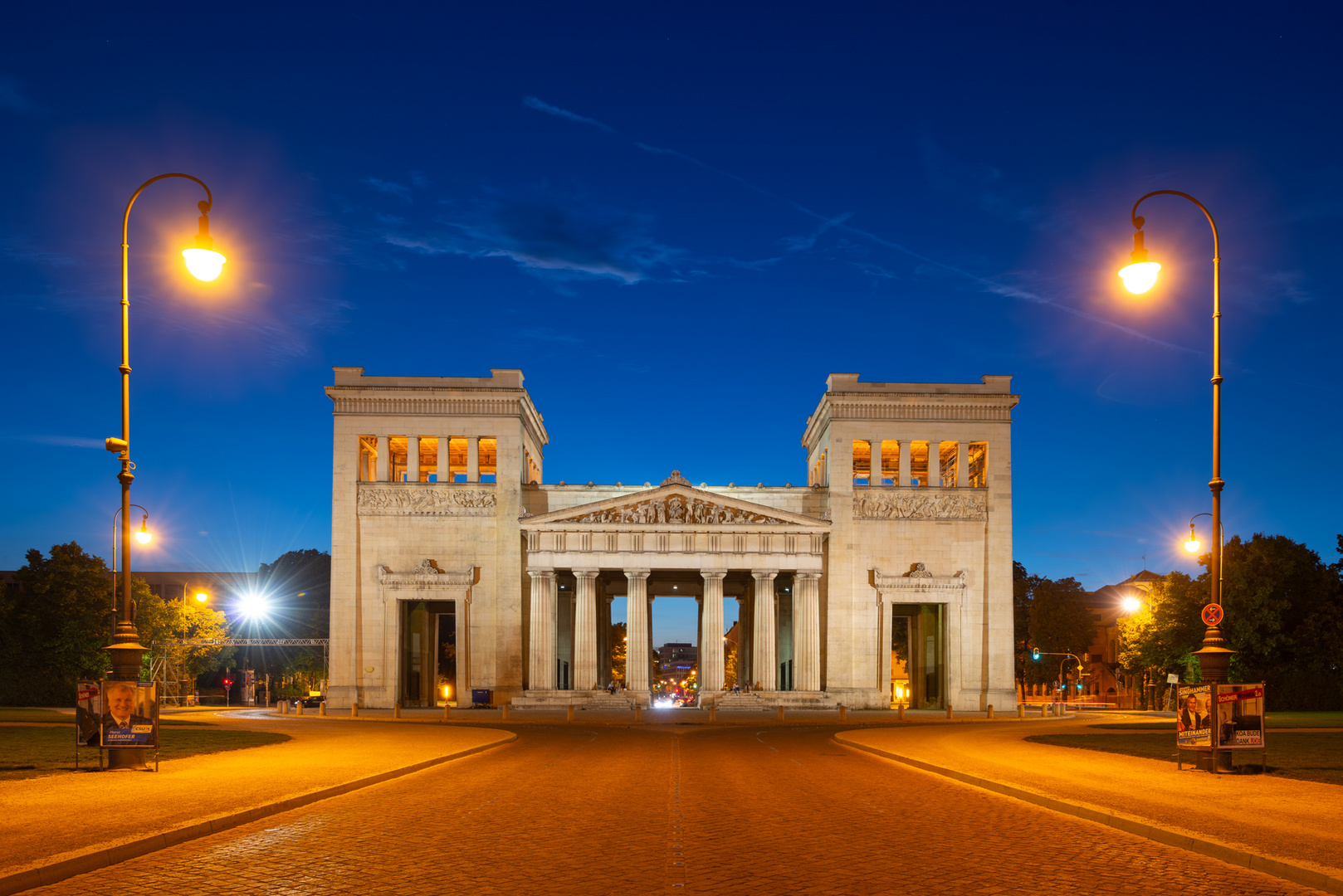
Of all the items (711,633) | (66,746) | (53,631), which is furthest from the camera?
(53,631)

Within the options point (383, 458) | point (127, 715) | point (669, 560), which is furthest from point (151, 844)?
point (383, 458)

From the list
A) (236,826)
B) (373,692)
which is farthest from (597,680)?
(236,826)

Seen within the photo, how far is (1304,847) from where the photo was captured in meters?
13.6

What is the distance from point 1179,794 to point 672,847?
33.7ft

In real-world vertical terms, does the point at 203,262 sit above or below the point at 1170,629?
above

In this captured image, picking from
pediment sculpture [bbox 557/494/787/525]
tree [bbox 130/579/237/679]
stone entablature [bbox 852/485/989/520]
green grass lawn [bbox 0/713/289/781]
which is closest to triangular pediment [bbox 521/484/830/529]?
pediment sculpture [bbox 557/494/787/525]

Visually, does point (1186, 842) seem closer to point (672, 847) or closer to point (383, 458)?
point (672, 847)

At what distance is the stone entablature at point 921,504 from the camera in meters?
75.2

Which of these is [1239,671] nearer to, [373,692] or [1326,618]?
[1326,618]

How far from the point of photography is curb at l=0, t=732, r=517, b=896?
11.7 meters

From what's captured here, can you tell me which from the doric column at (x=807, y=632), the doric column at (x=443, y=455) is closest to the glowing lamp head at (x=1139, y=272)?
the doric column at (x=807, y=632)

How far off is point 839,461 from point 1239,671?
28.0 meters

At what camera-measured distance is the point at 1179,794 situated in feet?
64.1

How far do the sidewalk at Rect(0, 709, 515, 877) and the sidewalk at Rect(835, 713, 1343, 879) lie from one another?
Result: 12826 mm
